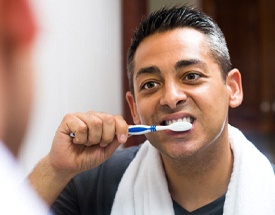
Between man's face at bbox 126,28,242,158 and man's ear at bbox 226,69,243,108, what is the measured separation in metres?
0.05

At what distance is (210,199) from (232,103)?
0.64 feet

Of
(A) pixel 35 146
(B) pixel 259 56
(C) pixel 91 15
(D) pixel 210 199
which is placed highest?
(C) pixel 91 15

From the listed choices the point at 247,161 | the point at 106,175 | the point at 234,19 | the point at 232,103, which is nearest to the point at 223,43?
the point at 232,103

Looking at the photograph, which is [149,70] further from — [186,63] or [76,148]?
[76,148]

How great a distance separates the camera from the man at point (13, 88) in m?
0.56

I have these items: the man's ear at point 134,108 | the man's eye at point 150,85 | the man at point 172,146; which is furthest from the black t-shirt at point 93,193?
the man's eye at point 150,85

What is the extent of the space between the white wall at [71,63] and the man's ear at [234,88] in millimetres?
302

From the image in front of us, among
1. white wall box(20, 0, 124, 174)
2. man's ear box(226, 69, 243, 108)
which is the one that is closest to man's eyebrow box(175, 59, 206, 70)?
man's ear box(226, 69, 243, 108)

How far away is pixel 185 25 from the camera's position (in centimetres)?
75

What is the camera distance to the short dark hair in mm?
752

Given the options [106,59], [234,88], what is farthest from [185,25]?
[106,59]

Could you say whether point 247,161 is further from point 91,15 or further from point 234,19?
point 234,19

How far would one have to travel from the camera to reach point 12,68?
57 cm

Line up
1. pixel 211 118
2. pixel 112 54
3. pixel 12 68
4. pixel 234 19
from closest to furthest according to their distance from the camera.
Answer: pixel 12 68 → pixel 211 118 → pixel 112 54 → pixel 234 19
